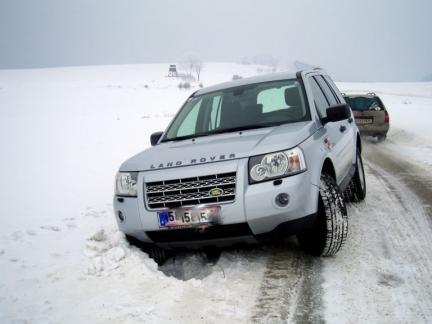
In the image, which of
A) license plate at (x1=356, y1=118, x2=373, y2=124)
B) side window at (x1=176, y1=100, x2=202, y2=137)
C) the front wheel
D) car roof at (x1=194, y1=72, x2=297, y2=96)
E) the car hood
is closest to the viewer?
the car hood

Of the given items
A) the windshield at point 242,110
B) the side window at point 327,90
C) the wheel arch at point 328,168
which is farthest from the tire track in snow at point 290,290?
the side window at point 327,90

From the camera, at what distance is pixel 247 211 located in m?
2.91

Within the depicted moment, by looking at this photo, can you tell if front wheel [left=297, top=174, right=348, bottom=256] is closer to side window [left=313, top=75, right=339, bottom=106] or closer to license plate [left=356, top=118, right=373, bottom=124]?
side window [left=313, top=75, right=339, bottom=106]

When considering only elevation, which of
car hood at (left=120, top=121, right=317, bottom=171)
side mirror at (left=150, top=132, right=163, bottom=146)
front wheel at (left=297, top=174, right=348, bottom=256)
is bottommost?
front wheel at (left=297, top=174, right=348, bottom=256)

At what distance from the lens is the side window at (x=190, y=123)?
14.0 ft

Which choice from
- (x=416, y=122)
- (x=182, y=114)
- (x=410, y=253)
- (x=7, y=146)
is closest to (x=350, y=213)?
(x=410, y=253)

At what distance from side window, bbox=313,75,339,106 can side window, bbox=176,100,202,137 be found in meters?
1.54

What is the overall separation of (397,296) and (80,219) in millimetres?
3756

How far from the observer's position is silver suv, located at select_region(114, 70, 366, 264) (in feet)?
9.64

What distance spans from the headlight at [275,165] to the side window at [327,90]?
210cm

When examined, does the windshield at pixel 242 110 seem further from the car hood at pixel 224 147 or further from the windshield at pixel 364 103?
the windshield at pixel 364 103

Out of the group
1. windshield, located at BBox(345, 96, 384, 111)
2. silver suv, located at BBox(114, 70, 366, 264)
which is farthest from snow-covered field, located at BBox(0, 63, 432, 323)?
windshield, located at BBox(345, 96, 384, 111)

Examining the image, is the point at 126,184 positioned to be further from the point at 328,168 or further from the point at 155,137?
the point at 328,168

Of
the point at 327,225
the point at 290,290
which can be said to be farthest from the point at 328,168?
the point at 290,290
